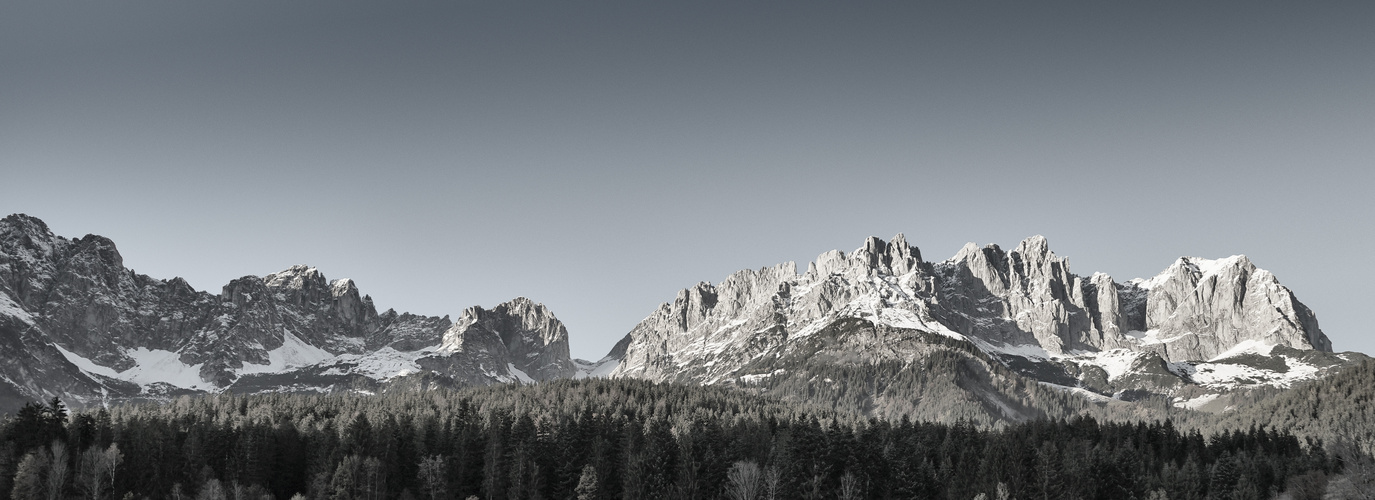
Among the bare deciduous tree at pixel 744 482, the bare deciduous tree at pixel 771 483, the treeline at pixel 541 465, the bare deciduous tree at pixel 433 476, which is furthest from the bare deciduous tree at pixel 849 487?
the bare deciduous tree at pixel 433 476

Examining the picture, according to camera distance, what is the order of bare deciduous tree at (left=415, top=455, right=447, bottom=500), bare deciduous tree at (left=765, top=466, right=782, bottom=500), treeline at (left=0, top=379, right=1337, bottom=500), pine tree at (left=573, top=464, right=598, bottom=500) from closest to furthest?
treeline at (left=0, top=379, right=1337, bottom=500) < bare deciduous tree at (left=765, top=466, right=782, bottom=500) < bare deciduous tree at (left=415, top=455, right=447, bottom=500) < pine tree at (left=573, top=464, right=598, bottom=500)

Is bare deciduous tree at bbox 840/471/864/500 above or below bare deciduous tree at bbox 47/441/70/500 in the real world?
below

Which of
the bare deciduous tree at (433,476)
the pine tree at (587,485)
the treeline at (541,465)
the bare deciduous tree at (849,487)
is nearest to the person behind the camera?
the treeline at (541,465)

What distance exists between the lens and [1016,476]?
158 m

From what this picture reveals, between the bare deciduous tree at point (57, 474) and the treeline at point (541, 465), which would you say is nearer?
the bare deciduous tree at point (57, 474)

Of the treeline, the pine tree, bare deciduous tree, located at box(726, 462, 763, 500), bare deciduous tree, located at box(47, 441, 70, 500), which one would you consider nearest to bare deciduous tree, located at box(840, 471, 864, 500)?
the treeline

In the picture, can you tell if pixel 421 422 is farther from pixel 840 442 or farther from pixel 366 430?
pixel 840 442

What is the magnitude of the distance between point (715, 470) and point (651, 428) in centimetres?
1936

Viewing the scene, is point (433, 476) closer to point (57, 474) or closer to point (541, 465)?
point (541, 465)

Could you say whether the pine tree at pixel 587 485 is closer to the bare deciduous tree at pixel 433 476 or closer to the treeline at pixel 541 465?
the treeline at pixel 541 465

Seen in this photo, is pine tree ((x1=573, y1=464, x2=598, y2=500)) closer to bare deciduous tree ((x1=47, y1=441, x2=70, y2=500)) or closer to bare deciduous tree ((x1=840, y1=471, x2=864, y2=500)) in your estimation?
bare deciduous tree ((x1=840, y1=471, x2=864, y2=500))

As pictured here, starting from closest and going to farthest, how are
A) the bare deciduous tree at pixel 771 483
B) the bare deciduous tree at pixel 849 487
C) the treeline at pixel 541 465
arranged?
the treeline at pixel 541 465 → the bare deciduous tree at pixel 771 483 → the bare deciduous tree at pixel 849 487

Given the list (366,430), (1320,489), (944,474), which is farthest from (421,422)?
(1320,489)

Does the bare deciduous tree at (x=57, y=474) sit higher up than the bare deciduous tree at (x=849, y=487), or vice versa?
the bare deciduous tree at (x=57, y=474)
